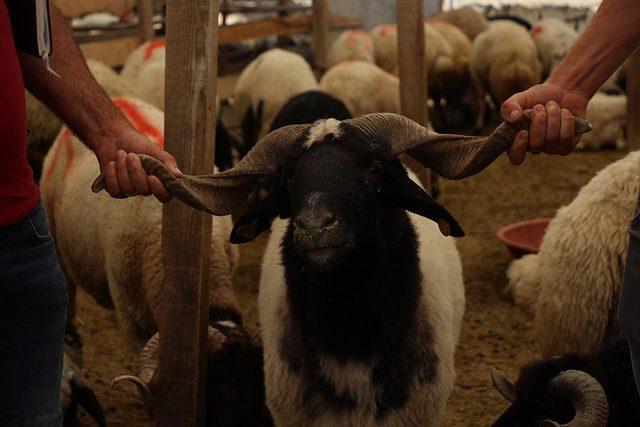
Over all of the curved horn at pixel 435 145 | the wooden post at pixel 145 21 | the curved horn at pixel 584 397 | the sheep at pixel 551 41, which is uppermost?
the curved horn at pixel 435 145

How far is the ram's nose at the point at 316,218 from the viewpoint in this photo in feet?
8.84

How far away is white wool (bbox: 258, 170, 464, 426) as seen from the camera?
10.4 feet

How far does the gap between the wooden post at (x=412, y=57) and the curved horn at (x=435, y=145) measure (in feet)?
Answer: 8.11

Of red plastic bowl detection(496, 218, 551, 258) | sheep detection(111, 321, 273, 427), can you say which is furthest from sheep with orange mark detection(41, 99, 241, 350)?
red plastic bowl detection(496, 218, 551, 258)

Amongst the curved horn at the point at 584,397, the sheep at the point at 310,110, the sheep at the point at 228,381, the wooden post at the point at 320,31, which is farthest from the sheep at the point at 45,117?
the wooden post at the point at 320,31

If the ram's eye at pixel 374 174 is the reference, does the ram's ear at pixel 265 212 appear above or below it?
below

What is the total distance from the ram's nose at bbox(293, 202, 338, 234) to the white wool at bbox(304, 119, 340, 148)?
0.41m

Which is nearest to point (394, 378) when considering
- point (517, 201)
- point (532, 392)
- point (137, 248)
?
point (532, 392)

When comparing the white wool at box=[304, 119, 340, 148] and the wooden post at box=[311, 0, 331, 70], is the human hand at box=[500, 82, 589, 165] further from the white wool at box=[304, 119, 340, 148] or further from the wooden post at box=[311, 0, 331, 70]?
the wooden post at box=[311, 0, 331, 70]

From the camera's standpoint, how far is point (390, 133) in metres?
3.21

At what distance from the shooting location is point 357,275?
3082 millimetres

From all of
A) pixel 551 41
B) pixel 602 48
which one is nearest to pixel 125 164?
pixel 602 48

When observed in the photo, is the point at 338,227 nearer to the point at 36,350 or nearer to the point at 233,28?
the point at 36,350

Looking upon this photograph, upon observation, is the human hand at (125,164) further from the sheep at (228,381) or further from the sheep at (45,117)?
the sheep at (45,117)
